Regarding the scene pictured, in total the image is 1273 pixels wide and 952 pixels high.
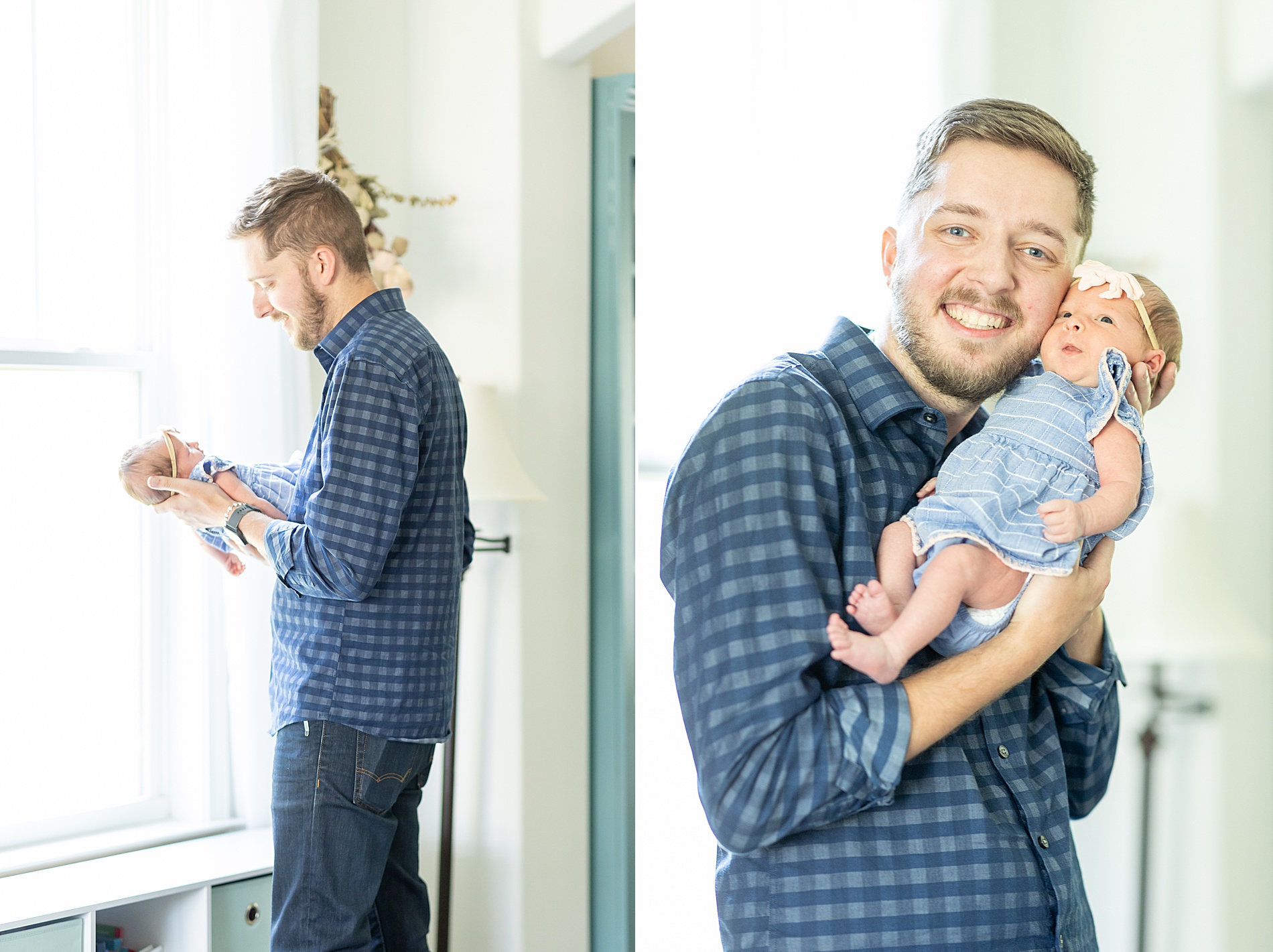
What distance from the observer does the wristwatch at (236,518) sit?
1.83 metres

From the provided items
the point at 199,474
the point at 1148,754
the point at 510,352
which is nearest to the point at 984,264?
the point at 1148,754

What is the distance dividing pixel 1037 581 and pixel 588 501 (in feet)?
6.58

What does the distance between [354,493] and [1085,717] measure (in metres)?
1.12

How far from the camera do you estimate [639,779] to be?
1.99m

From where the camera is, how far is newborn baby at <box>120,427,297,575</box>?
1.86 metres

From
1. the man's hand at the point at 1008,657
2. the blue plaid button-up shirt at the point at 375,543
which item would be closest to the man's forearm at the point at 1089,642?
the man's hand at the point at 1008,657

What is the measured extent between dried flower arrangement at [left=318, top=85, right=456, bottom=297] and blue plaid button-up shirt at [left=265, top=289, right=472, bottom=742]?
0.71 m

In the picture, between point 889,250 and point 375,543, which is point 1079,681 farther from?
point 375,543

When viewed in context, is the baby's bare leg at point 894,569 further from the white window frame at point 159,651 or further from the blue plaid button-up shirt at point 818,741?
the white window frame at point 159,651

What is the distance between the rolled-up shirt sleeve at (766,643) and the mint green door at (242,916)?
5.72 ft

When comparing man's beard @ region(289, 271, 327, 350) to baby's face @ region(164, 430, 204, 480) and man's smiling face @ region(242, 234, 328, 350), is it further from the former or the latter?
baby's face @ region(164, 430, 204, 480)

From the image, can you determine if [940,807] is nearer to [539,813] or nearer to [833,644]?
[833,644]

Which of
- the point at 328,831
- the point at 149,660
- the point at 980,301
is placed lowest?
the point at 328,831

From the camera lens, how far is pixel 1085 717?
4.09ft
